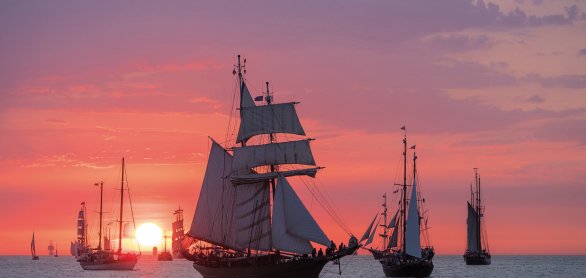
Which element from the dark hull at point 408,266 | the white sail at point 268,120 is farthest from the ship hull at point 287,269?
A: the dark hull at point 408,266

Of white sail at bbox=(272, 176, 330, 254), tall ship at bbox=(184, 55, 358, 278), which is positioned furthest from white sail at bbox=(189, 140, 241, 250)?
white sail at bbox=(272, 176, 330, 254)

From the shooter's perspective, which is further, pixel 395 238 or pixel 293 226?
pixel 395 238

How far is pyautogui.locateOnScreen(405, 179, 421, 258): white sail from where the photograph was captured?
13800cm

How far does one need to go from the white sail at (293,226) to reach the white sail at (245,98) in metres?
21.5

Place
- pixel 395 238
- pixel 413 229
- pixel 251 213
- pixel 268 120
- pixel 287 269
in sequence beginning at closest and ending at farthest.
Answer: pixel 287 269, pixel 268 120, pixel 251 213, pixel 413 229, pixel 395 238

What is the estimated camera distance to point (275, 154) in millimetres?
126938

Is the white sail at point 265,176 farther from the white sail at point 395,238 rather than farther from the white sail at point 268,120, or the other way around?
the white sail at point 395,238

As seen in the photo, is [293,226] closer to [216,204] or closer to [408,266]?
[216,204]

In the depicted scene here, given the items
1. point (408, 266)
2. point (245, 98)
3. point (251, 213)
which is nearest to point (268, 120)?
point (245, 98)

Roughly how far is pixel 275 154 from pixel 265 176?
2974 mm

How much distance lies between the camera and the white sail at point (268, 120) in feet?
416

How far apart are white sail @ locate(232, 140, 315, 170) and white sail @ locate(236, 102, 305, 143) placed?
191cm

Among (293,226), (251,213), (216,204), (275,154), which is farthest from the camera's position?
(216,204)

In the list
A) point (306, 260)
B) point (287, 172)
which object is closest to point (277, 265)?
point (306, 260)
